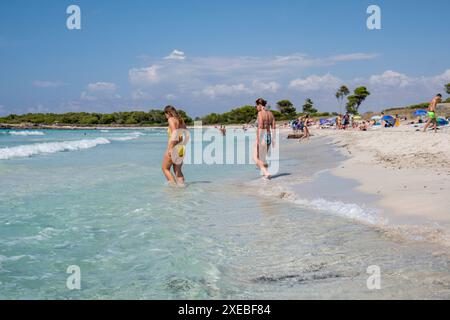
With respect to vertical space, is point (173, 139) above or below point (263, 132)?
below

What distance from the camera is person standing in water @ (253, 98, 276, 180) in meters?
10.8

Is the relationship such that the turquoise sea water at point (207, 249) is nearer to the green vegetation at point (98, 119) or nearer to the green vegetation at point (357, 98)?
the green vegetation at point (357, 98)

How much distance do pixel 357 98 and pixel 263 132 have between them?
9366cm

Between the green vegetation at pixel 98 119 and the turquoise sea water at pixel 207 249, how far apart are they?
5932 inches

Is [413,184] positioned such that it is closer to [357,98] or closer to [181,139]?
[181,139]

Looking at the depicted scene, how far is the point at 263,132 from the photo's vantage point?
1088cm

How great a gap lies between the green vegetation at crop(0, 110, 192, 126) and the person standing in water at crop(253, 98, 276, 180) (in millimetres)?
146958

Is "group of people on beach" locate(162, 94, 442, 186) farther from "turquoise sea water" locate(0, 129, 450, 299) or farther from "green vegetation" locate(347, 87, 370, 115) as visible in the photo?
"green vegetation" locate(347, 87, 370, 115)

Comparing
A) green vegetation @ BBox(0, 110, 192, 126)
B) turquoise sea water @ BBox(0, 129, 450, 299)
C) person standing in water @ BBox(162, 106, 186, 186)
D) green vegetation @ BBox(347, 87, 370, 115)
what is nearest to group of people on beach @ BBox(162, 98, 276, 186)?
person standing in water @ BBox(162, 106, 186, 186)

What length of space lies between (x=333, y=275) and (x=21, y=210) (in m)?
5.73

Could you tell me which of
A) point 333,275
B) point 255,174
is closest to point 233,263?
point 333,275

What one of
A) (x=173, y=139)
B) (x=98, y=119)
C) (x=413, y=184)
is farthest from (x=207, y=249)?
(x=98, y=119)
